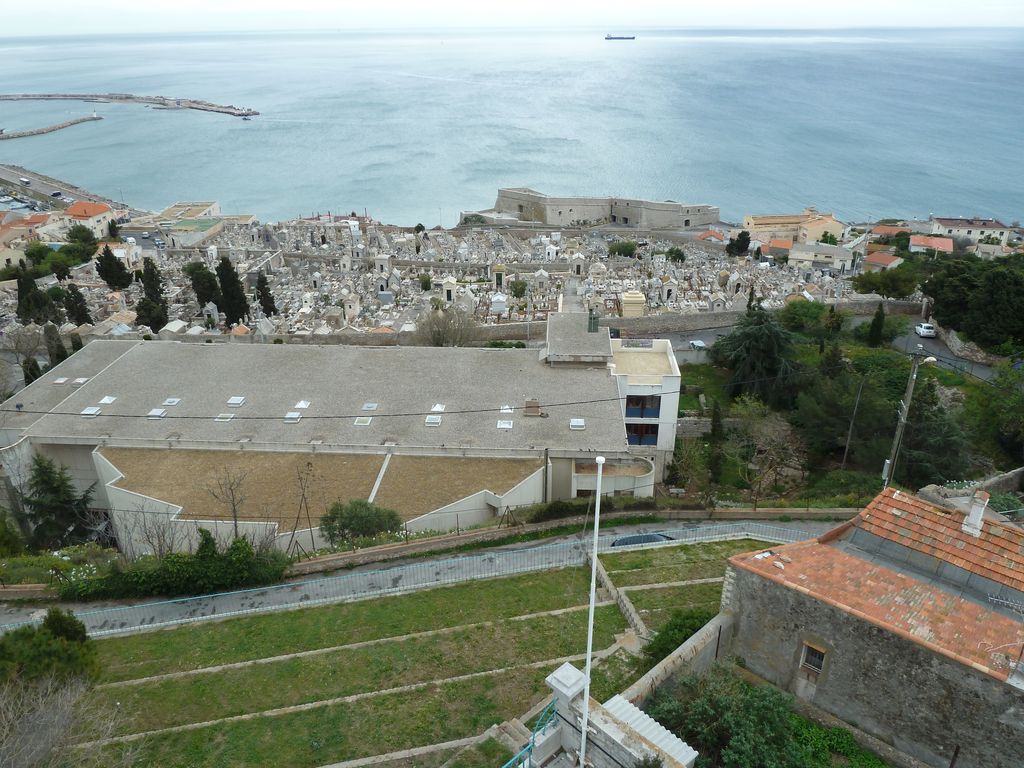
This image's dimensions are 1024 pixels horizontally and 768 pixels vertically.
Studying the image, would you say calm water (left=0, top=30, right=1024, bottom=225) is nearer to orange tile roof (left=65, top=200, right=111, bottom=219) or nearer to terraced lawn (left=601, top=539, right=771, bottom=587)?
orange tile roof (left=65, top=200, right=111, bottom=219)

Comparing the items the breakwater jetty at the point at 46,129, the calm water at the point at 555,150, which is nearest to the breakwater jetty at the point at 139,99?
the calm water at the point at 555,150

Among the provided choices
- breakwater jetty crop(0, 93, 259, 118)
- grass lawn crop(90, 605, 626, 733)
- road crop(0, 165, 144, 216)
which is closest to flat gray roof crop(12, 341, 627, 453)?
grass lawn crop(90, 605, 626, 733)

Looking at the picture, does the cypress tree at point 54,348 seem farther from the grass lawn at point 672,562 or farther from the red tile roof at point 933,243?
the red tile roof at point 933,243

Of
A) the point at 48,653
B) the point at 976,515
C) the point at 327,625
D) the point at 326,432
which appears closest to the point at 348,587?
Result: the point at 327,625

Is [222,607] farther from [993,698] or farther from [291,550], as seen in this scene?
[993,698]

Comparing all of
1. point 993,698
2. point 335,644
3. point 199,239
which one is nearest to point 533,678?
point 335,644

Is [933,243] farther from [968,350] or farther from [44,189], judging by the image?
[44,189]
